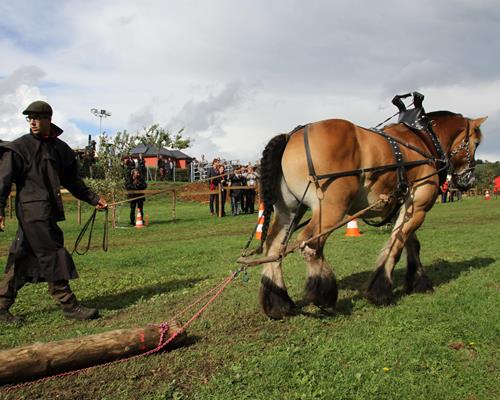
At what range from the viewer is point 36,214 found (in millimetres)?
4930

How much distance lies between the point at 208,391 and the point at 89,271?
17.9 feet

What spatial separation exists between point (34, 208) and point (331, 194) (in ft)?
10.3

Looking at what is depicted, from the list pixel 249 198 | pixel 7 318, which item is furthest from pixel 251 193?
pixel 7 318

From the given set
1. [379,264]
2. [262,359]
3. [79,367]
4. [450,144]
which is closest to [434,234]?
[450,144]

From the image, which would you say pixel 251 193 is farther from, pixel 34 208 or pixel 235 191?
pixel 34 208

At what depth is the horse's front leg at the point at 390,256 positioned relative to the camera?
17.9ft

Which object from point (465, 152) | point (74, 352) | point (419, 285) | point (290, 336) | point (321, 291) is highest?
point (465, 152)

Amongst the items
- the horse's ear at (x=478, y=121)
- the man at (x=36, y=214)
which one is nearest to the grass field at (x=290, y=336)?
the man at (x=36, y=214)

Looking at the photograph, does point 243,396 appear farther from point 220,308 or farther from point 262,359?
point 220,308

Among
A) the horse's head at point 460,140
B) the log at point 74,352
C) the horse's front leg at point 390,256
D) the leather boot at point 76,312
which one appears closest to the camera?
the log at point 74,352

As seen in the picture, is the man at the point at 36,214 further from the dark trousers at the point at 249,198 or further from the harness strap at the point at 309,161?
the dark trousers at the point at 249,198

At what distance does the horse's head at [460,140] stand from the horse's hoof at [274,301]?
10.7 feet

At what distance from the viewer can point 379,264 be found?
5.58 metres

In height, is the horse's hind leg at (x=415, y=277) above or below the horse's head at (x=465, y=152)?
below
